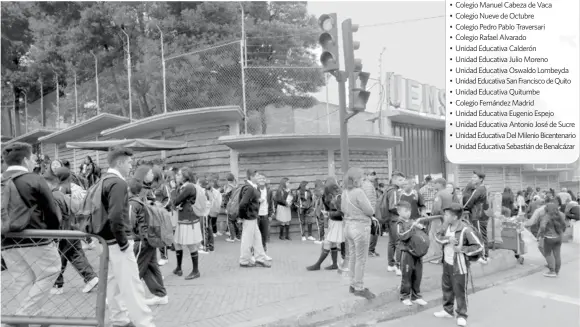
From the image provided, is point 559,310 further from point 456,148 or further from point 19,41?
point 19,41

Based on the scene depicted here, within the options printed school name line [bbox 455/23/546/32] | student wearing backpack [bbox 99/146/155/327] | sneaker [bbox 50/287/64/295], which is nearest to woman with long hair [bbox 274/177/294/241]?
sneaker [bbox 50/287/64/295]

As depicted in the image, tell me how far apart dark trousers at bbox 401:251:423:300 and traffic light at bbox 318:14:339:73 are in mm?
A: 3058

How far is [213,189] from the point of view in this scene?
10758mm

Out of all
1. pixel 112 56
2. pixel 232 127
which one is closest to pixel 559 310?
pixel 232 127

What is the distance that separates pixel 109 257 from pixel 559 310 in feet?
20.1

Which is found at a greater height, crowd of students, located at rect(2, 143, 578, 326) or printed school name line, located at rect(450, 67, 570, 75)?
printed school name line, located at rect(450, 67, 570, 75)

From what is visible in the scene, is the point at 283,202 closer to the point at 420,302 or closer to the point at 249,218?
the point at 249,218

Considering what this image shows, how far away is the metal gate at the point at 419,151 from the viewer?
18.1 meters

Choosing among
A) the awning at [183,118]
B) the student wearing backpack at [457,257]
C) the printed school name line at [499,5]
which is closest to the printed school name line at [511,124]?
the printed school name line at [499,5]

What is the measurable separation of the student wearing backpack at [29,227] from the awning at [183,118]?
7.71 metres

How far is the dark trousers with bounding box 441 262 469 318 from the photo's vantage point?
5488 mm

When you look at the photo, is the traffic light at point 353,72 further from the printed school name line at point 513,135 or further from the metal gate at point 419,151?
the metal gate at point 419,151

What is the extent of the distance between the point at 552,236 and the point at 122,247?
820cm

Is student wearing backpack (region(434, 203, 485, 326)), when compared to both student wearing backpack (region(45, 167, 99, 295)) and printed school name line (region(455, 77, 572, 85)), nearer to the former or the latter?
printed school name line (region(455, 77, 572, 85))
